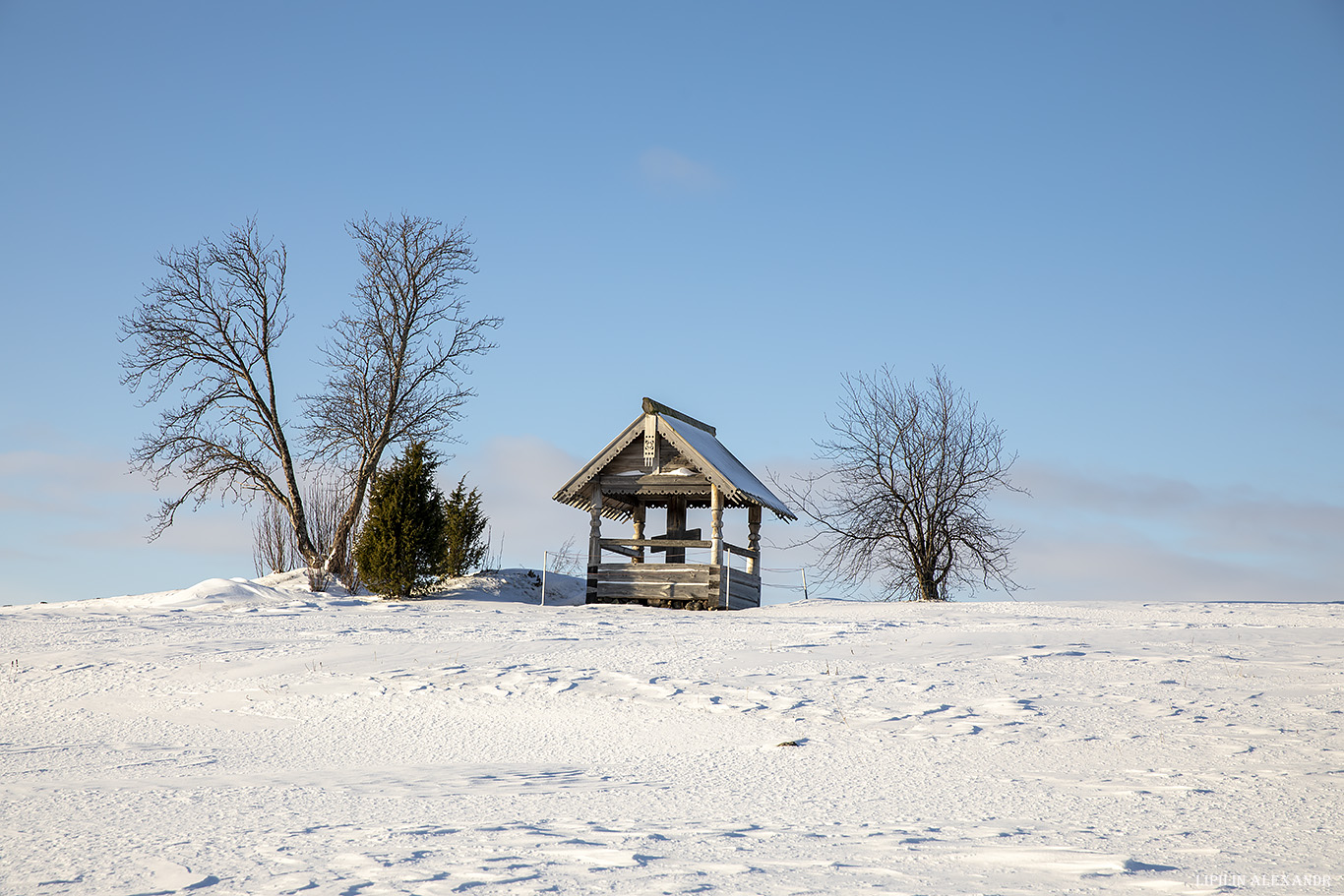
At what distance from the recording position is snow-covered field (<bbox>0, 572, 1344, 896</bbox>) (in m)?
5.13

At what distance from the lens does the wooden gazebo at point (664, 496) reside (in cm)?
2327

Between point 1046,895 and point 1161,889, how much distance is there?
24.7 inches

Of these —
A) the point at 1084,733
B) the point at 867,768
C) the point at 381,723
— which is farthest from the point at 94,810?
the point at 1084,733

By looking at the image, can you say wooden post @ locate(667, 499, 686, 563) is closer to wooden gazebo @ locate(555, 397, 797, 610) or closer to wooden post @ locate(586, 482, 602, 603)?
wooden gazebo @ locate(555, 397, 797, 610)

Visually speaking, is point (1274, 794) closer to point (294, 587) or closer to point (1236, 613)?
point (1236, 613)

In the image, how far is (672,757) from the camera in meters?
8.41

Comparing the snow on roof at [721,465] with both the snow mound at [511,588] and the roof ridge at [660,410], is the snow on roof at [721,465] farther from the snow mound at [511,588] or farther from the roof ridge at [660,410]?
the snow mound at [511,588]

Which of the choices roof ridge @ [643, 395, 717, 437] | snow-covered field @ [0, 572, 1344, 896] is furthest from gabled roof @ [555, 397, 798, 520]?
snow-covered field @ [0, 572, 1344, 896]

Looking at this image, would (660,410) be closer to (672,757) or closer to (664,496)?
(664,496)

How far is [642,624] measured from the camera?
17078 mm

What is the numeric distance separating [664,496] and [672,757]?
17112 mm

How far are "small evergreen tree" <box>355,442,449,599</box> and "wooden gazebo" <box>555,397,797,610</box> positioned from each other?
10.2ft

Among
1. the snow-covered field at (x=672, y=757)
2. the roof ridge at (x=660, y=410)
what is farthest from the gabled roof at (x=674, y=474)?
the snow-covered field at (x=672, y=757)

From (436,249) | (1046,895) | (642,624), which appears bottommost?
(1046,895)
